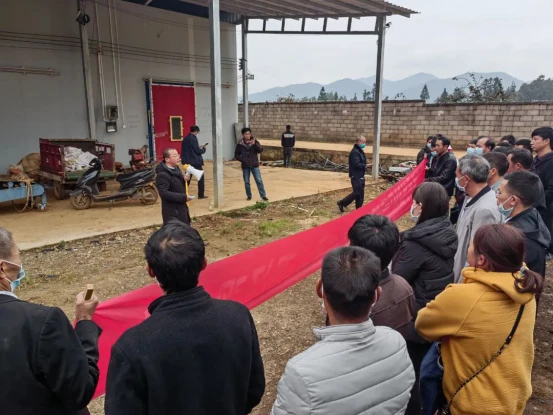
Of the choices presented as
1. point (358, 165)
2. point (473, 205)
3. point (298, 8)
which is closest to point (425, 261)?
point (473, 205)

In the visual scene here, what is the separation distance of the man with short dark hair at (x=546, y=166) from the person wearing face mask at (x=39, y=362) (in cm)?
386

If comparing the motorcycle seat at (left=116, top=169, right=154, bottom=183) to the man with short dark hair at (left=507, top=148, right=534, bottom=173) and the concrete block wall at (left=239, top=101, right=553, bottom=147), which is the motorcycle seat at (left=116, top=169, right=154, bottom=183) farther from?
the concrete block wall at (left=239, top=101, right=553, bottom=147)

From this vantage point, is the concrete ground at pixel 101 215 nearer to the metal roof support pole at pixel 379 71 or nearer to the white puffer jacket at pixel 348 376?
the metal roof support pole at pixel 379 71

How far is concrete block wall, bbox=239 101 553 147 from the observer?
1395 centimetres

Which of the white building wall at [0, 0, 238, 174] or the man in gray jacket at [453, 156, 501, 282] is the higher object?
the white building wall at [0, 0, 238, 174]

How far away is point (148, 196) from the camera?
813cm

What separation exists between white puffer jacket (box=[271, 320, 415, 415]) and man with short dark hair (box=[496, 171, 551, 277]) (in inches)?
67.6

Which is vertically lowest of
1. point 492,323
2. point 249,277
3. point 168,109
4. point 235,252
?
point 235,252

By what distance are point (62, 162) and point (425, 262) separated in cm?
737

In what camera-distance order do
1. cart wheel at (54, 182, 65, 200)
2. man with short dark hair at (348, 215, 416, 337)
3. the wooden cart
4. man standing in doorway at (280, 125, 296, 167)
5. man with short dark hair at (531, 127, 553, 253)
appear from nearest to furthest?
1. man with short dark hair at (348, 215, 416, 337)
2. man with short dark hair at (531, 127, 553, 253)
3. the wooden cart
4. cart wheel at (54, 182, 65, 200)
5. man standing in doorway at (280, 125, 296, 167)

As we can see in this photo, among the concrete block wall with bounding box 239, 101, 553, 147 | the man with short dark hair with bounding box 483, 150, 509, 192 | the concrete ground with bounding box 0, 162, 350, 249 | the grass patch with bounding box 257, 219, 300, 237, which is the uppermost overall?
the concrete block wall with bounding box 239, 101, 553, 147

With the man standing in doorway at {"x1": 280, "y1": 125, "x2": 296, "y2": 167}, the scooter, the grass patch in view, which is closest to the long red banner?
the grass patch

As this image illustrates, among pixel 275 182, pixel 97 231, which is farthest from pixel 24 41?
pixel 275 182

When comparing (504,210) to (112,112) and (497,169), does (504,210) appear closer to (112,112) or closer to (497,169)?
(497,169)
